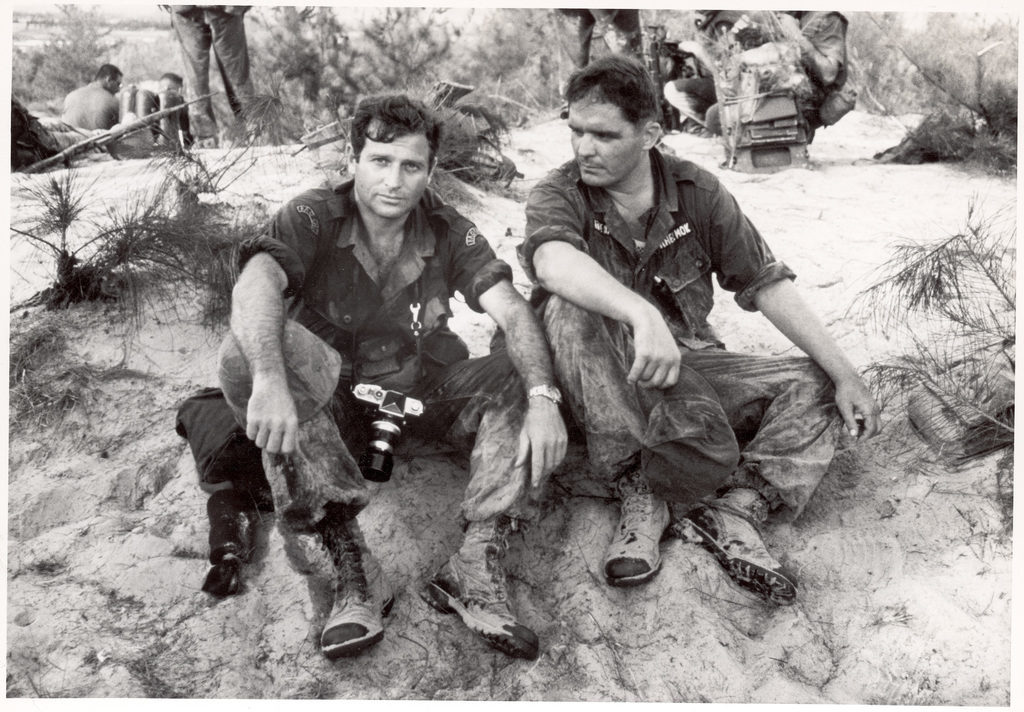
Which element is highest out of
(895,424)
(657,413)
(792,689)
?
(657,413)

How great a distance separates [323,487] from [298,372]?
0.30 metres

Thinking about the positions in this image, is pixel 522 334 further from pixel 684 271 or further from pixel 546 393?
pixel 684 271

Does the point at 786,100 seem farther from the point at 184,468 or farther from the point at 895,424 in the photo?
the point at 184,468

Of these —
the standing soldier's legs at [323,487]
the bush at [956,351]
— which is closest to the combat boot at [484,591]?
the standing soldier's legs at [323,487]

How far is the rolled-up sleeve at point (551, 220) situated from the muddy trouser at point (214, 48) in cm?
388

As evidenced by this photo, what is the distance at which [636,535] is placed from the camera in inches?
96.8

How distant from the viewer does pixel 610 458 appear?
98.0 inches

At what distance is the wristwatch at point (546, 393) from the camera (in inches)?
94.5

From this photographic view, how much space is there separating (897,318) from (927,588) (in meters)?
1.38

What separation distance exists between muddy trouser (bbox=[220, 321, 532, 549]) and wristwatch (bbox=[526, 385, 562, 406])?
0.09m

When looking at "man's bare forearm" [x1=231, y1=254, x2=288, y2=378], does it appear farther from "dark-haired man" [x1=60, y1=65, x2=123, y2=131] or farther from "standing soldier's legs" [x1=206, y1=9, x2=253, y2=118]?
"dark-haired man" [x1=60, y1=65, x2=123, y2=131]

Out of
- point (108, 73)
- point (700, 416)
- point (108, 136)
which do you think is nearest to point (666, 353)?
point (700, 416)

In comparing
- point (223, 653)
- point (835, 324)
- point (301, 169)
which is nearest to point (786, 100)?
point (835, 324)

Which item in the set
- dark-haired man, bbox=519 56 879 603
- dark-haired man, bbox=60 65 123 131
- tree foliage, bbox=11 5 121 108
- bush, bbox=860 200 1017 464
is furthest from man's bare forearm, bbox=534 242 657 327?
tree foliage, bbox=11 5 121 108
